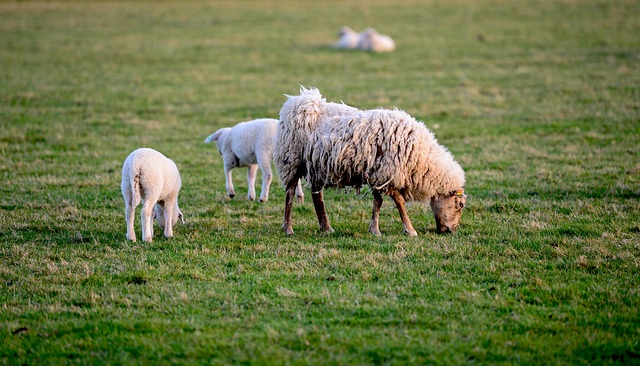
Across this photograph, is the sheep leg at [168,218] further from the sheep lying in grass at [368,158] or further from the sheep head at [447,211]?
the sheep head at [447,211]

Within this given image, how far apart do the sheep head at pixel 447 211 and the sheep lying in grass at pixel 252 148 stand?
2617mm

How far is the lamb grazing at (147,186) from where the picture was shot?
8.53 metres

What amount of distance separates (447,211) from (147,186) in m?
3.85

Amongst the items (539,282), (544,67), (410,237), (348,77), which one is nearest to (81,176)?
(410,237)

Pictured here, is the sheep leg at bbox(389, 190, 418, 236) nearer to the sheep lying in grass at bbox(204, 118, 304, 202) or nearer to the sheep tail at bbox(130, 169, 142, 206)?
the sheep lying in grass at bbox(204, 118, 304, 202)

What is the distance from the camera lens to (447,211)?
920 cm

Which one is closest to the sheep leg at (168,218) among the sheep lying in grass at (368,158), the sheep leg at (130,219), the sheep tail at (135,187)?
the sheep leg at (130,219)

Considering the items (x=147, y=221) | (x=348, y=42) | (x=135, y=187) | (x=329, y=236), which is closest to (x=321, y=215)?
(x=329, y=236)

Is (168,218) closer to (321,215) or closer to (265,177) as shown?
(321,215)

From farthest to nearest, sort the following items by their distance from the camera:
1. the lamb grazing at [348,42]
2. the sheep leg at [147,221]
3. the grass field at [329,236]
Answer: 1. the lamb grazing at [348,42]
2. the sheep leg at [147,221]
3. the grass field at [329,236]

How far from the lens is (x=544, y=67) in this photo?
24531 millimetres

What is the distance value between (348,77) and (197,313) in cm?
1822

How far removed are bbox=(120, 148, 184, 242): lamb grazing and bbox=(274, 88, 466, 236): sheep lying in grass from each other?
152 cm

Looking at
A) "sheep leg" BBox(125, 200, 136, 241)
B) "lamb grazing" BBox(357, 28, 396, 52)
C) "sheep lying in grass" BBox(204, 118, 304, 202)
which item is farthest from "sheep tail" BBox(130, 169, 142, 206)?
"lamb grazing" BBox(357, 28, 396, 52)
